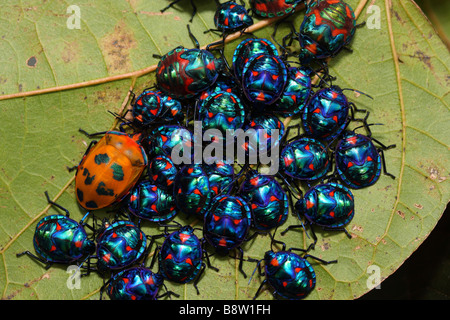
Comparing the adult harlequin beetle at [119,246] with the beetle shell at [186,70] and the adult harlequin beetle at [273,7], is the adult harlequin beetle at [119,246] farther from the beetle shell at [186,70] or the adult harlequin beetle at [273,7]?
the adult harlequin beetle at [273,7]

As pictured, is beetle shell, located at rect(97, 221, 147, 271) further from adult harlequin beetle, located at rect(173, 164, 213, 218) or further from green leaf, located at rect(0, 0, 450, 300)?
adult harlequin beetle, located at rect(173, 164, 213, 218)

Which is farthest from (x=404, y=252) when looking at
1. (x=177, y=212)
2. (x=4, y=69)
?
(x=4, y=69)

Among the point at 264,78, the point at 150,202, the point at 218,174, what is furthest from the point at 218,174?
the point at 264,78

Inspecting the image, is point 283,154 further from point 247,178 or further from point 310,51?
point 310,51

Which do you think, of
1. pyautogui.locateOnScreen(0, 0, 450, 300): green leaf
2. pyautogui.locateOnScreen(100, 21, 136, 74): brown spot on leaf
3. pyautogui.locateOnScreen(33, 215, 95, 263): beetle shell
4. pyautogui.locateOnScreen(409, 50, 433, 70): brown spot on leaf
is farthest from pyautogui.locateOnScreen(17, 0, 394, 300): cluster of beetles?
pyautogui.locateOnScreen(409, 50, 433, 70): brown spot on leaf

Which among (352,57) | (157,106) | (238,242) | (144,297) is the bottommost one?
(144,297)

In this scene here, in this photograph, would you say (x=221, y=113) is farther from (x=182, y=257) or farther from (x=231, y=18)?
(x=182, y=257)

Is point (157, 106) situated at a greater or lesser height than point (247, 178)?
greater
